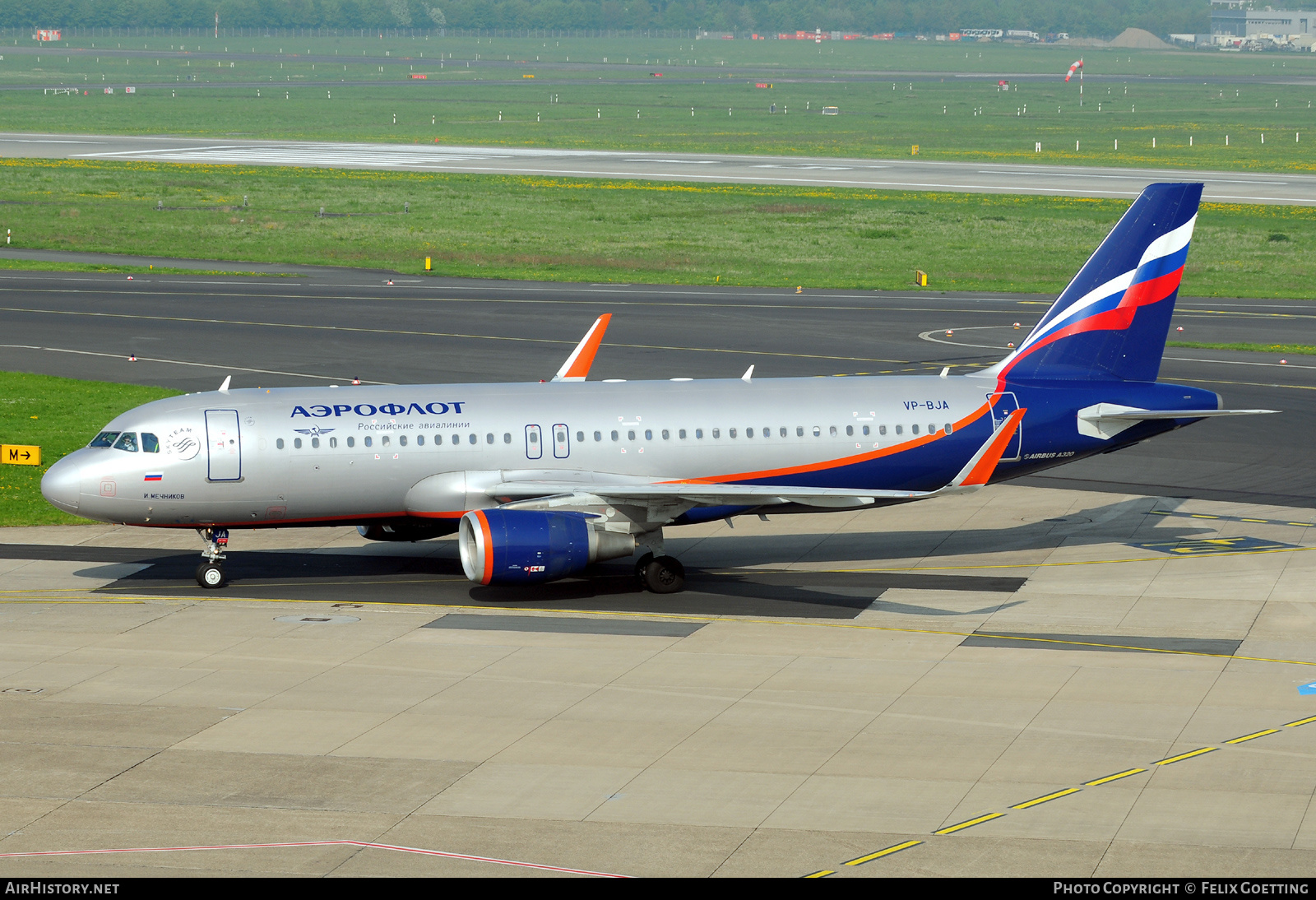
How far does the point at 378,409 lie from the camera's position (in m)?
36.6

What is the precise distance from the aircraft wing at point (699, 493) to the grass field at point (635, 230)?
5081cm

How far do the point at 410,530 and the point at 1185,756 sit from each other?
1908 centimetres

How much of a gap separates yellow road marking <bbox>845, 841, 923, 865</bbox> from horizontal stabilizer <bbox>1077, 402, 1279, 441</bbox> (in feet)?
61.4

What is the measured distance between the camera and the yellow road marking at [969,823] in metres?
22.9

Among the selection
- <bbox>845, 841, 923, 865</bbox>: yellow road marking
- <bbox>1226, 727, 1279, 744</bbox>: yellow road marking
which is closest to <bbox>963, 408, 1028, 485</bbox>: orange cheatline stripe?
<bbox>1226, 727, 1279, 744</bbox>: yellow road marking

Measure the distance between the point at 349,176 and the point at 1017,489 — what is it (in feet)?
311

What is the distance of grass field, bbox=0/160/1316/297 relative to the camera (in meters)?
90.2

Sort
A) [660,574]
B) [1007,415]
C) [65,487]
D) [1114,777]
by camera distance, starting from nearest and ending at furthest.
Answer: [1114,777]
[65,487]
[660,574]
[1007,415]

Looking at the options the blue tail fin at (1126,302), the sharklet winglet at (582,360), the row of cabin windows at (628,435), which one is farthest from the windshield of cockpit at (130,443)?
the blue tail fin at (1126,302)

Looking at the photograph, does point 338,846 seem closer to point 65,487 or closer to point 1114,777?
point 1114,777

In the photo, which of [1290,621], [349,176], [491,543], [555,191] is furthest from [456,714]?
[349,176]

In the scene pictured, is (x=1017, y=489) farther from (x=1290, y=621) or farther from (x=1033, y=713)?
(x=1033, y=713)

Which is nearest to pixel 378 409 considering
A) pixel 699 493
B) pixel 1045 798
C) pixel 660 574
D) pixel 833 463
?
pixel 660 574

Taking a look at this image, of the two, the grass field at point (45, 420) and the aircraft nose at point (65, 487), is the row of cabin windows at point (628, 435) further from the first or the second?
the grass field at point (45, 420)
